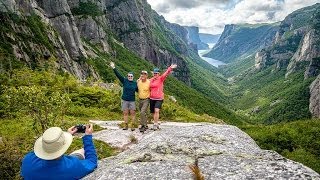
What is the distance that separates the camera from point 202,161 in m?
14.4

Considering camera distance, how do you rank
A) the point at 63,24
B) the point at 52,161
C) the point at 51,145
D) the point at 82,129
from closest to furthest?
the point at 51,145 → the point at 52,161 → the point at 82,129 → the point at 63,24

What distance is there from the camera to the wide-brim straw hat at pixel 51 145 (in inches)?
393

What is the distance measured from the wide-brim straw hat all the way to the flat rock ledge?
3.31 m

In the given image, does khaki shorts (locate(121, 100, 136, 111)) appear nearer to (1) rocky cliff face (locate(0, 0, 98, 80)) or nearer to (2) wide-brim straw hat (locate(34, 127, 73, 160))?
(2) wide-brim straw hat (locate(34, 127, 73, 160))

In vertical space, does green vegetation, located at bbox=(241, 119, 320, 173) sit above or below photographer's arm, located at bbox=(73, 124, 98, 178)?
below

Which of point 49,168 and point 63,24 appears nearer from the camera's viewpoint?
point 49,168

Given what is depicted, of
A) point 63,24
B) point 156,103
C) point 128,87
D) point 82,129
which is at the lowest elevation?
point 156,103

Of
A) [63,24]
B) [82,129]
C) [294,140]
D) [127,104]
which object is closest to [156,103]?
[127,104]

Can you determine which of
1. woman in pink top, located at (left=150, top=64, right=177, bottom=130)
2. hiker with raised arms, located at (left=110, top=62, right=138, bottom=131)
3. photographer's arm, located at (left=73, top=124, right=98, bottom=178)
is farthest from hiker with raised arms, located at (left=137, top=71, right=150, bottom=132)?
photographer's arm, located at (left=73, top=124, right=98, bottom=178)

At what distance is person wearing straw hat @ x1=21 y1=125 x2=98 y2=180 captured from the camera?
10.1 meters

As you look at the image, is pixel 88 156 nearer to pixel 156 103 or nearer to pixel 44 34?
pixel 156 103

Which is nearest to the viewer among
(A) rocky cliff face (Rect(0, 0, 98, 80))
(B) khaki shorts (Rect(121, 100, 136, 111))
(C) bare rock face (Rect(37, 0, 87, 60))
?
(B) khaki shorts (Rect(121, 100, 136, 111))

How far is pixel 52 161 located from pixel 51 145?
660 mm

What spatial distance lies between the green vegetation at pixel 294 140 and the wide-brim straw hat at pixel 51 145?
19092mm
